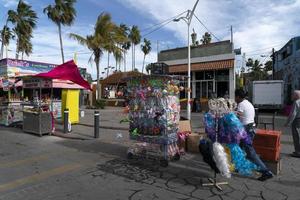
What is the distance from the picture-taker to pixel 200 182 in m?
6.34

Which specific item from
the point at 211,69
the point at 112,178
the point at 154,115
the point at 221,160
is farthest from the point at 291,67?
the point at 112,178

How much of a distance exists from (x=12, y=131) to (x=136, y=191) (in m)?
10.5

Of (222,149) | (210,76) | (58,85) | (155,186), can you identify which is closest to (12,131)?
(58,85)

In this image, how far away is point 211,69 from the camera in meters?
26.8

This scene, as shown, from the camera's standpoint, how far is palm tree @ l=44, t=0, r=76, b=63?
3284 centimetres

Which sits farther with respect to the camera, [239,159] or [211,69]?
[211,69]

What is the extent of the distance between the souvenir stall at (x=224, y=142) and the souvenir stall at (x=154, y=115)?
1.65 metres

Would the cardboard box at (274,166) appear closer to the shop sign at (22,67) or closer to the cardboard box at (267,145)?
the cardboard box at (267,145)

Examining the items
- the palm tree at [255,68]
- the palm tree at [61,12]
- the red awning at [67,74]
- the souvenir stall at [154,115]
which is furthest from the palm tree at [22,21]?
the palm tree at [255,68]

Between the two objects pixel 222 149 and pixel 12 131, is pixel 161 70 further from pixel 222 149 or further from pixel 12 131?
pixel 222 149

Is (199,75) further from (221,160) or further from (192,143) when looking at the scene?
(221,160)

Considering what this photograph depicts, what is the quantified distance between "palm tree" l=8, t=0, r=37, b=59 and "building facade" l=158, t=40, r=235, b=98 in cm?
1958

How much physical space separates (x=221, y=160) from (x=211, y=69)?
2155 centimetres

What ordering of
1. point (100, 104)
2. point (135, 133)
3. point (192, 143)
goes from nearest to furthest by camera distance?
point (135, 133) < point (192, 143) < point (100, 104)
